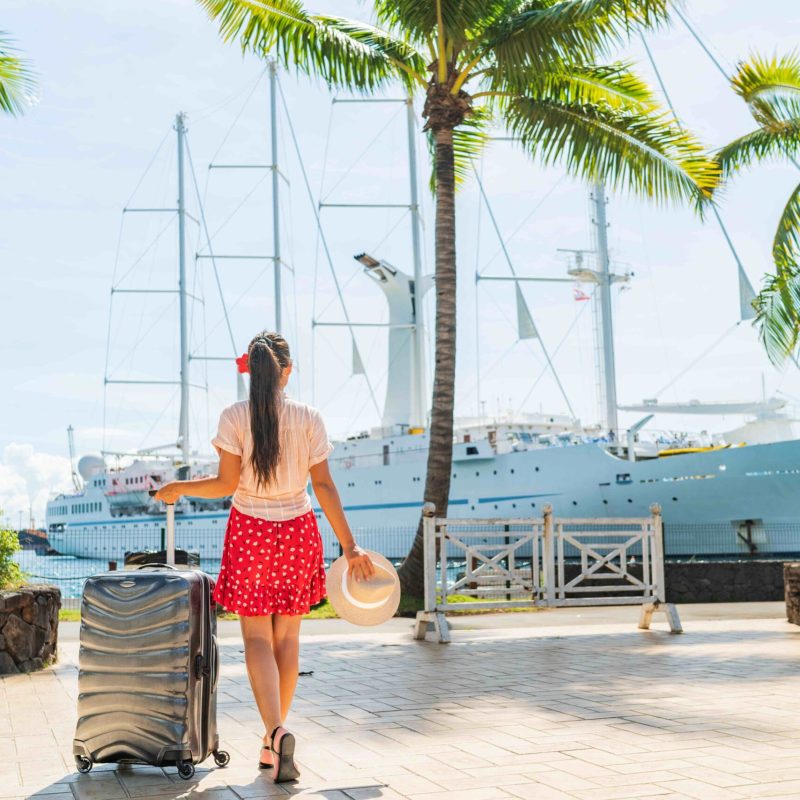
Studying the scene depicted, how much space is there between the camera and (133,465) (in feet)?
174

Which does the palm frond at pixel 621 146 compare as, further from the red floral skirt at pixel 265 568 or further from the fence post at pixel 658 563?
the red floral skirt at pixel 265 568

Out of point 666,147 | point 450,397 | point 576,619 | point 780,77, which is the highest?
point 780,77

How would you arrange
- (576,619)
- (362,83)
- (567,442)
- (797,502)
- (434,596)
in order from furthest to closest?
(567,442) → (797,502) → (362,83) → (576,619) → (434,596)

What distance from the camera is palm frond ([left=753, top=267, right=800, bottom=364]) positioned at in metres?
12.2

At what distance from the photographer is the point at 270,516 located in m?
3.60

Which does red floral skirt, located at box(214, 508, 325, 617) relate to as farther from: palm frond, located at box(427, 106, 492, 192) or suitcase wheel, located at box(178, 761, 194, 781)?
palm frond, located at box(427, 106, 492, 192)

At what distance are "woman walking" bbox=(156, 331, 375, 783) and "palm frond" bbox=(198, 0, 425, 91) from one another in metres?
9.90

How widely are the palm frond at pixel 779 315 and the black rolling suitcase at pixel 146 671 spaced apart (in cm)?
1040

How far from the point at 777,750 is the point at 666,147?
10.1m

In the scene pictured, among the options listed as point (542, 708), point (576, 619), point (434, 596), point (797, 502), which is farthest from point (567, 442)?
point (542, 708)

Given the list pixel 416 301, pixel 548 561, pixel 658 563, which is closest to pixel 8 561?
pixel 548 561

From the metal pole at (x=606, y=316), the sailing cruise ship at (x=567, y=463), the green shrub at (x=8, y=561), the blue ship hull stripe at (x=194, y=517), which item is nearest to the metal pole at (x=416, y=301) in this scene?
the sailing cruise ship at (x=567, y=463)

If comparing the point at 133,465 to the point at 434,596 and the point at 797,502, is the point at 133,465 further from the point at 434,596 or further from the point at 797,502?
the point at 434,596

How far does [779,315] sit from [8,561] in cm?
948
